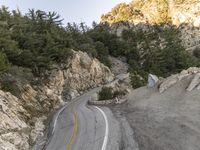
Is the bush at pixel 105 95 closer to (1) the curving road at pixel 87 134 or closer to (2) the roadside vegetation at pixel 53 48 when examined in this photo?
(2) the roadside vegetation at pixel 53 48

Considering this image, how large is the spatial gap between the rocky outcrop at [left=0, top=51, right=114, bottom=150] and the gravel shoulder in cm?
832

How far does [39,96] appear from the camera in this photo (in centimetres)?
4200

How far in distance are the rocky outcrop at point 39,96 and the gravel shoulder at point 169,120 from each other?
27.3 ft

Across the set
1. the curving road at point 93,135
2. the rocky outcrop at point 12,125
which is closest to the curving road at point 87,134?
the curving road at point 93,135

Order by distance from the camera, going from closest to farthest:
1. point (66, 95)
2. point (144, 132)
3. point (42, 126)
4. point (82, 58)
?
point (144, 132) → point (42, 126) → point (66, 95) → point (82, 58)

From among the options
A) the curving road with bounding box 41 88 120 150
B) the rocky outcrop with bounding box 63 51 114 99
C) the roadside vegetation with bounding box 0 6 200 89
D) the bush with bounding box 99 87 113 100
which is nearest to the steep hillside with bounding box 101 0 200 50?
the roadside vegetation with bounding box 0 6 200 89

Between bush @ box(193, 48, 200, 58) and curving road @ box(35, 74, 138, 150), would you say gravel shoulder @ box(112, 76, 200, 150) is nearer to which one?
curving road @ box(35, 74, 138, 150)

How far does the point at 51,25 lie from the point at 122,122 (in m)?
47.9

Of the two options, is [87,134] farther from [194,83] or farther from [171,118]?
[194,83]

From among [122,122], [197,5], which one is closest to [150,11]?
[197,5]

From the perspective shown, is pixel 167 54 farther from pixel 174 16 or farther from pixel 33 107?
pixel 174 16

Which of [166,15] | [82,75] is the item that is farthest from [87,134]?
[166,15]

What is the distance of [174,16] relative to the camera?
132 metres

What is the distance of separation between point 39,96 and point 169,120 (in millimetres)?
27283
